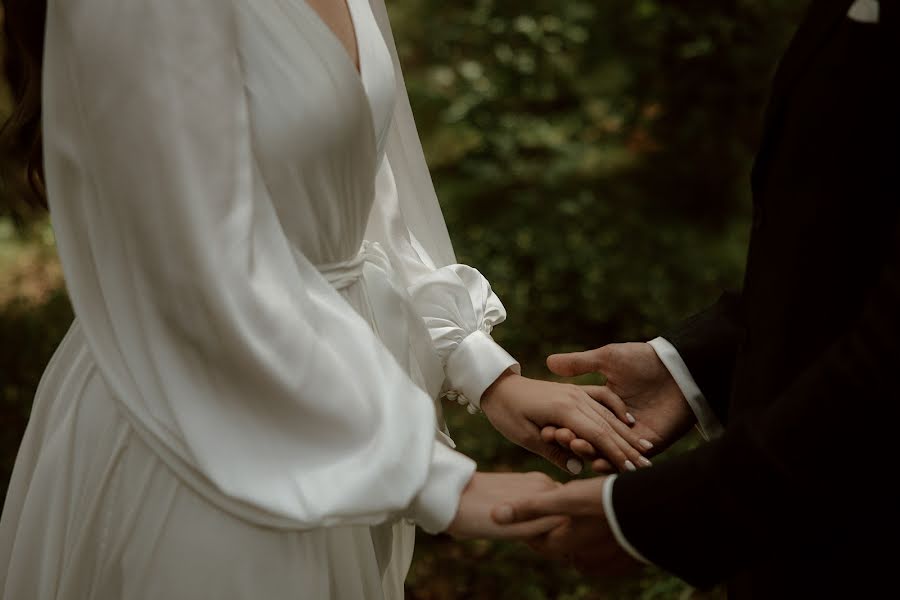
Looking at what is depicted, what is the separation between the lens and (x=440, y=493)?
163 centimetres

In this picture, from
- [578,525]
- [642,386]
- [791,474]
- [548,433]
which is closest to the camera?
[791,474]

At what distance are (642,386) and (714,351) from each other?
0.18 metres

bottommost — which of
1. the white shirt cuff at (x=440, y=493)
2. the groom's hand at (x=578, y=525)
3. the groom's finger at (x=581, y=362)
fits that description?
the groom's finger at (x=581, y=362)

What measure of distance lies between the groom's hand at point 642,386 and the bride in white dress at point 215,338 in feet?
1.71

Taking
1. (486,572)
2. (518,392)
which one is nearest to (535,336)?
(486,572)

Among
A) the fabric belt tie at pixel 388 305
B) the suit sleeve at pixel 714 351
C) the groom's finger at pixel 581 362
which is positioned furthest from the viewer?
the groom's finger at pixel 581 362

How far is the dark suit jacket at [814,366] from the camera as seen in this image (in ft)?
4.67

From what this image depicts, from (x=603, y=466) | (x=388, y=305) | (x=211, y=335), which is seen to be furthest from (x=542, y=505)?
(x=211, y=335)

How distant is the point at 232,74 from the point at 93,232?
1.06ft

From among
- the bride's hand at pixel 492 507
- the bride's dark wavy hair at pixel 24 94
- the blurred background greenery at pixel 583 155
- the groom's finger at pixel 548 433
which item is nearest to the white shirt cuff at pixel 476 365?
the groom's finger at pixel 548 433

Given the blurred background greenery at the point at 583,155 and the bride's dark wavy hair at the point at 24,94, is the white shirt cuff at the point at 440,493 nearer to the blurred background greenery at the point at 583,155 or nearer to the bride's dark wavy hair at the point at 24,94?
the bride's dark wavy hair at the point at 24,94

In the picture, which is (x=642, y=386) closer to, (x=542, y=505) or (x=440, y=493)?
(x=542, y=505)

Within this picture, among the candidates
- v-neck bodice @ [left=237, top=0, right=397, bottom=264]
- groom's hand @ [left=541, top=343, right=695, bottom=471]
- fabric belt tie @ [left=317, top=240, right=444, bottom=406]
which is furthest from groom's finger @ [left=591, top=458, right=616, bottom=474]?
v-neck bodice @ [left=237, top=0, right=397, bottom=264]

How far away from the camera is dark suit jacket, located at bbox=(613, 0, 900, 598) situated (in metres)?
1.42
